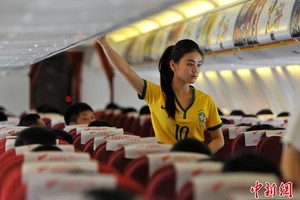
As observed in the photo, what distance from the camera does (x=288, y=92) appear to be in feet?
61.7

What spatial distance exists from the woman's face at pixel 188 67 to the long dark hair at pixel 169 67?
45 mm

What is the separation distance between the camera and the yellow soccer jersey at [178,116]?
8.45 metres

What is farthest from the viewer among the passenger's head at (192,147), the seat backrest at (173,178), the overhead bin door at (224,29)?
the overhead bin door at (224,29)

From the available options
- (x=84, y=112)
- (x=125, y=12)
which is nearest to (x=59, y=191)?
(x=125, y=12)

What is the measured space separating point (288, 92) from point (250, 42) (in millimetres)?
4003

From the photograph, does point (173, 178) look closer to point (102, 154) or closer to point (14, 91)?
point (102, 154)

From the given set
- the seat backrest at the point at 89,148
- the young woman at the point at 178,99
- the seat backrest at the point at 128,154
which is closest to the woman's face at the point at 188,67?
the young woman at the point at 178,99

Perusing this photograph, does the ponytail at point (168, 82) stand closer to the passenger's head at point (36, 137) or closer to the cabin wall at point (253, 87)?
the passenger's head at point (36, 137)

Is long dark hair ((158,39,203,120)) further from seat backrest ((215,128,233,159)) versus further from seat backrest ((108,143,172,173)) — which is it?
seat backrest ((108,143,172,173))

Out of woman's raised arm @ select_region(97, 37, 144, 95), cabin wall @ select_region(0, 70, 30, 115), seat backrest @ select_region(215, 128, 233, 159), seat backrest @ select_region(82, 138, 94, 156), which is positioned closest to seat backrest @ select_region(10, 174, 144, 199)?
seat backrest @ select_region(82, 138, 94, 156)

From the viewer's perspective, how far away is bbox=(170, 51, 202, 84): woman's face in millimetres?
8381

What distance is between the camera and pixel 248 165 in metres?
5.01

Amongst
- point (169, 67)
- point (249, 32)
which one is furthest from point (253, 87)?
point (169, 67)

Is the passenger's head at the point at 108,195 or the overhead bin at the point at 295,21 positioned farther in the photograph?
the overhead bin at the point at 295,21
